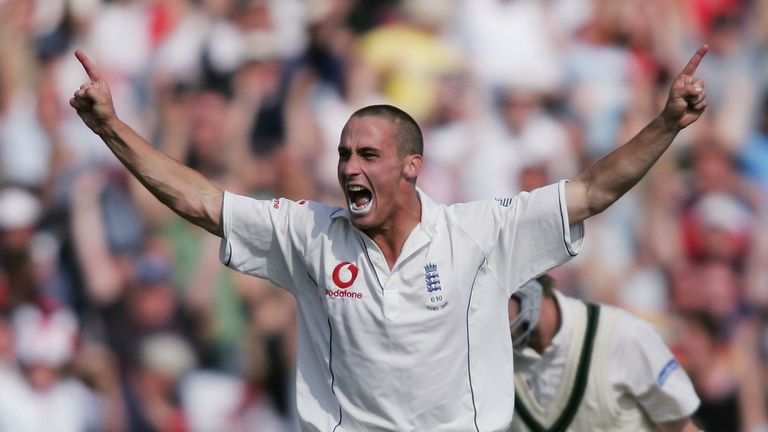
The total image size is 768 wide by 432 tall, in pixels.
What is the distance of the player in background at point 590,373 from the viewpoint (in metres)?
6.13

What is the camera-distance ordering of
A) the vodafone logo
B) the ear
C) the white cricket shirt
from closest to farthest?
1. the white cricket shirt
2. the vodafone logo
3. the ear

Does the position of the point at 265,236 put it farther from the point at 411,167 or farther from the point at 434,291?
the point at 434,291

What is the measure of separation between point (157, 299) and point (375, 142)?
202 inches

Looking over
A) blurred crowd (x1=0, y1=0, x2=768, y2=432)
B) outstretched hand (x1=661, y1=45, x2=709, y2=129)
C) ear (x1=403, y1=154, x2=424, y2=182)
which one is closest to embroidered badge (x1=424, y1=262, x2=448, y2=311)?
ear (x1=403, y1=154, x2=424, y2=182)

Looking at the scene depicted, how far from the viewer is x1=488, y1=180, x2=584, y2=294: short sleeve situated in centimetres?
518

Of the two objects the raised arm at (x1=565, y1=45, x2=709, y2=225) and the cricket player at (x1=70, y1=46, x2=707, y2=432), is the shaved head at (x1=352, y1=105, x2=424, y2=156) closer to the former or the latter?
the cricket player at (x1=70, y1=46, x2=707, y2=432)

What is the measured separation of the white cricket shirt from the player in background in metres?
0.86

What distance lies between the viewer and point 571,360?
6.16m

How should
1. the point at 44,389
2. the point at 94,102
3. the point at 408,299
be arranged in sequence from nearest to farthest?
the point at 408,299 → the point at 94,102 → the point at 44,389

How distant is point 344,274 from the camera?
204 inches

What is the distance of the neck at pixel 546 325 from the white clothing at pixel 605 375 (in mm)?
21

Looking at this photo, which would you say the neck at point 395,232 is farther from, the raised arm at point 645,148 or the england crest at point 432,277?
the raised arm at point 645,148

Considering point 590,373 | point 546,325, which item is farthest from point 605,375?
point 546,325

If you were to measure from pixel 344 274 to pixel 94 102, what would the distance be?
119 centimetres
